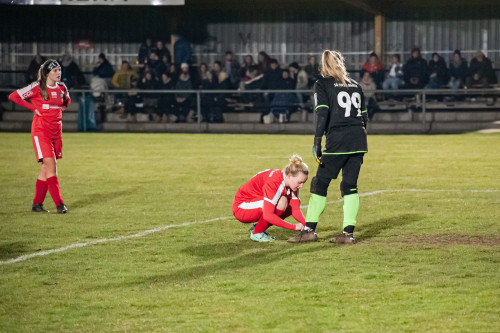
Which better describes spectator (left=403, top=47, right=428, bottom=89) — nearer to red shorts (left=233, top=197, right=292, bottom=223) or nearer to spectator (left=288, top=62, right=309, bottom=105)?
spectator (left=288, top=62, right=309, bottom=105)

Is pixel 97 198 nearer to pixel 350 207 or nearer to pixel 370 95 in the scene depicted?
pixel 350 207

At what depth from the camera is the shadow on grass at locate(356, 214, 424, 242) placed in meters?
9.20

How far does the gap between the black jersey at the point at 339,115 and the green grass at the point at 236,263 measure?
98 centimetres

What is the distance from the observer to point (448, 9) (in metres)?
29.4

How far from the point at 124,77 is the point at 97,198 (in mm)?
15200

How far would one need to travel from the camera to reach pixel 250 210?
8.84m

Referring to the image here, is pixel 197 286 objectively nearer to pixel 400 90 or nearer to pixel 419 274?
pixel 419 274

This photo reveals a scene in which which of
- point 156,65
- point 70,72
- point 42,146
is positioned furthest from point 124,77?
point 42,146

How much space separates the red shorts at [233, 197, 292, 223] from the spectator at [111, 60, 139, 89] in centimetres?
1878

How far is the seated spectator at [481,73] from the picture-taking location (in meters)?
25.0

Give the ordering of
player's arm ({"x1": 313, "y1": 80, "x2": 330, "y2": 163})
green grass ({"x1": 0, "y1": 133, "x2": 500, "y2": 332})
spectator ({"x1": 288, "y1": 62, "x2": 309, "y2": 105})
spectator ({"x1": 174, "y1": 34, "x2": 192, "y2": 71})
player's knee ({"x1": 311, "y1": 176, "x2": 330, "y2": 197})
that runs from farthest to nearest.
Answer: spectator ({"x1": 174, "y1": 34, "x2": 192, "y2": 71}), spectator ({"x1": 288, "y1": 62, "x2": 309, "y2": 105}), player's knee ({"x1": 311, "y1": 176, "x2": 330, "y2": 197}), player's arm ({"x1": 313, "y1": 80, "x2": 330, "y2": 163}), green grass ({"x1": 0, "y1": 133, "x2": 500, "y2": 332})

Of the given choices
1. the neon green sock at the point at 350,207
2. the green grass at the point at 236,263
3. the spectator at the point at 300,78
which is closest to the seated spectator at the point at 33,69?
the spectator at the point at 300,78

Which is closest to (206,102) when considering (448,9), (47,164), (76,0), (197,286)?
(76,0)

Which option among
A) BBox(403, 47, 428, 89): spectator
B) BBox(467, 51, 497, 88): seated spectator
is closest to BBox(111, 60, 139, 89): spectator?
BBox(403, 47, 428, 89): spectator
